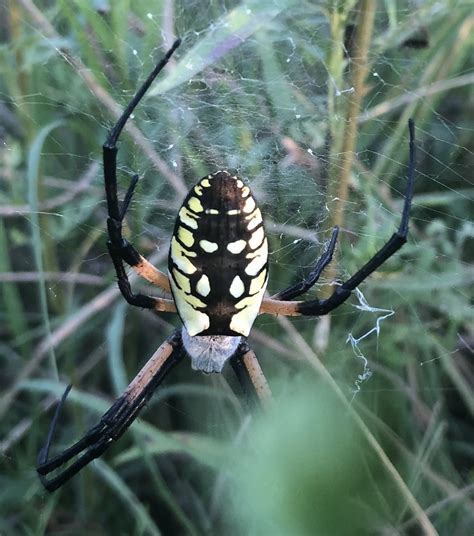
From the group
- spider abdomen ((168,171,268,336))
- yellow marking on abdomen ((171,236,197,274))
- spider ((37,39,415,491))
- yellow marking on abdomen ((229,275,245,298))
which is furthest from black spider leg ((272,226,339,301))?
yellow marking on abdomen ((171,236,197,274))

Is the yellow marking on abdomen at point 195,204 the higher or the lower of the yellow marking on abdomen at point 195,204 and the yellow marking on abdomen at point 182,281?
the higher

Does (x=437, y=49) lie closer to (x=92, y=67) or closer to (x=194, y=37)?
(x=194, y=37)

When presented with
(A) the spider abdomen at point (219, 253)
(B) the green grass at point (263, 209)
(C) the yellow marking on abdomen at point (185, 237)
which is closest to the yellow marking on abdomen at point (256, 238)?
(A) the spider abdomen at point (219, 253)

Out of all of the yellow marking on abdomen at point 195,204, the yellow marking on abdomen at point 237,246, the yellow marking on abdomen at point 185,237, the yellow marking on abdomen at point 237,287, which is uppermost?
the yellow marking on abdomen at point 195,204

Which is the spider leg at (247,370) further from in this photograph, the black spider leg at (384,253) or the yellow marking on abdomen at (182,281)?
the yellow marking on abdomen at (182,281)

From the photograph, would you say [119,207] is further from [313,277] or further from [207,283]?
[313,277]

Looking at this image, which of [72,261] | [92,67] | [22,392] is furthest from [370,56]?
[22,392]

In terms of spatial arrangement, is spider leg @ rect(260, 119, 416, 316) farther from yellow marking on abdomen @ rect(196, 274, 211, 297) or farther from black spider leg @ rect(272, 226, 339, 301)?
yellow marking on abdomen @ rect(196, 274, 211, 297)
